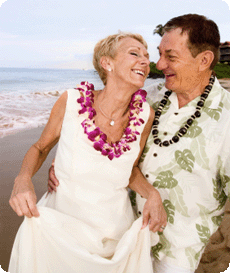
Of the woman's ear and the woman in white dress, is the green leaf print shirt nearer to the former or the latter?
the woman in white dress

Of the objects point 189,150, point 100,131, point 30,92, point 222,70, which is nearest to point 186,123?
point 189,150

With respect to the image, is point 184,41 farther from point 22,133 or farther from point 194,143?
point 22,133

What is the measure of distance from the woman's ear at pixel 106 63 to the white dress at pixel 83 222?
24 centimetres

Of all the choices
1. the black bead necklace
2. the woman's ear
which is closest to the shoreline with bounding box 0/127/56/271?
the black bead necklace

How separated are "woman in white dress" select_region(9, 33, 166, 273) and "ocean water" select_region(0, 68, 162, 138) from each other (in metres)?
2.96

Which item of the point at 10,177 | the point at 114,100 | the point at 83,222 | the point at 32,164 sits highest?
the point at 114,100

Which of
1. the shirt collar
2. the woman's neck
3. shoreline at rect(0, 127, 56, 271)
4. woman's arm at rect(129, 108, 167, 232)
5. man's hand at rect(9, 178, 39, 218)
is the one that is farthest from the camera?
shoreline at rect(0, 127, 56, 271)

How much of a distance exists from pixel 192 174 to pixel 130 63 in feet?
2.41

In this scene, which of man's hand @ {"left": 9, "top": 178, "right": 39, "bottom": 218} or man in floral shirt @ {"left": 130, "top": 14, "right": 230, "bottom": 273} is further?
man in floral shirt @ {"left": 130, "top": 14, "right": 230, "bottom": 273}

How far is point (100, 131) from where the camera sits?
152cm

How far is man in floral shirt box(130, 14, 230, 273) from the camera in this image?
1641mm

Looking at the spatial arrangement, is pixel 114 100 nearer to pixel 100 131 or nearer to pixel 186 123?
A: pixel 100 131

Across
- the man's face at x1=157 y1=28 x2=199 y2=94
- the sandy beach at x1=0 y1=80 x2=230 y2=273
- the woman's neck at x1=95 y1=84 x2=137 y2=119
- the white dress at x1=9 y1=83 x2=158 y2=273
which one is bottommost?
the sandy beach at x1=0 y1=80 x2=230 y2=273

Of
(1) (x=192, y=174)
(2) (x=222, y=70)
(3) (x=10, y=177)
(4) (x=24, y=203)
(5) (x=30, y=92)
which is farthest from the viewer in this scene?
(5) (x=30, y=92)
